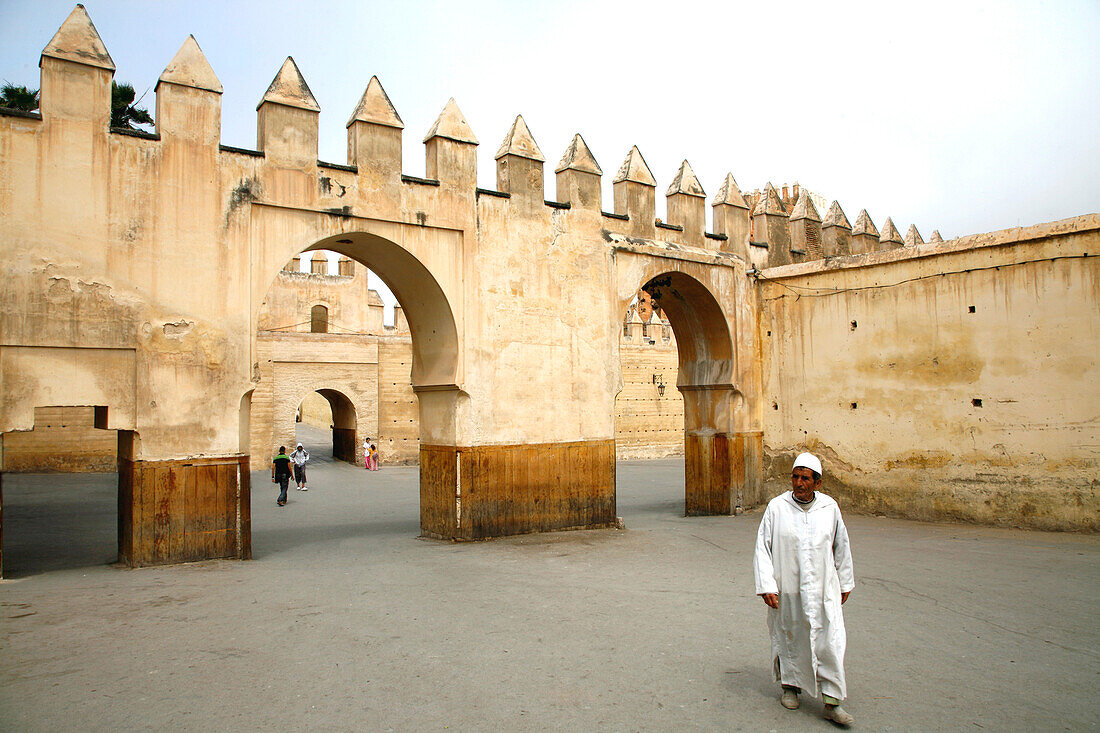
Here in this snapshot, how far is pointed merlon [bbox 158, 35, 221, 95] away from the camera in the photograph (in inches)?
366

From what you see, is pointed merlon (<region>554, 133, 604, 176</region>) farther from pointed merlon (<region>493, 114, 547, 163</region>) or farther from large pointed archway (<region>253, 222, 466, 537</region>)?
large pointed archway (<region>253, 222, 466, 537</region>)

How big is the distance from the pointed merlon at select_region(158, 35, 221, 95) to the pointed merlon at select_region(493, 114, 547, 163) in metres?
4.20

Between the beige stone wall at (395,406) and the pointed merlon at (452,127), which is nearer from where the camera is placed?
the pointed merlon at (452,127)

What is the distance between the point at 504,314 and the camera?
11547mm

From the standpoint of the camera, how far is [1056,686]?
499 cm

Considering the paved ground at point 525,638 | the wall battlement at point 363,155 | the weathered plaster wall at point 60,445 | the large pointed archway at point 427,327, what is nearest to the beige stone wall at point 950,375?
the paved ground at point 525,638

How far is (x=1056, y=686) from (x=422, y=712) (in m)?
4.12

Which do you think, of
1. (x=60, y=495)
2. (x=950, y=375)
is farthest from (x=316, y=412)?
(x=950, y=375)

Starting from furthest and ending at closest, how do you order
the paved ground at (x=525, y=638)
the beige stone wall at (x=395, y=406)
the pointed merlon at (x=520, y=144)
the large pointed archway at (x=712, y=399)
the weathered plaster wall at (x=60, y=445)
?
the beige stone wall at (x=395, y=406) < the weathered plaster wall at (x=60, y=445) < the large pointed archway at (x=712, y=399) < the pointed merlon at (x=520, y=144) < the paved ground at (x=525, y=638)

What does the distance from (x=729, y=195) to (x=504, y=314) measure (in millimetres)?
5940

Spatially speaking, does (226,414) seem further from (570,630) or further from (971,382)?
(971,382)

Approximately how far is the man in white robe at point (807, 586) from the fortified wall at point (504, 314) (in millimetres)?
6917

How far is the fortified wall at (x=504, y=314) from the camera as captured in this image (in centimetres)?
871

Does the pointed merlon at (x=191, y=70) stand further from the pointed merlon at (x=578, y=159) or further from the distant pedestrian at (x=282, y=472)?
the distant pedestrian at (x=282, y=472)
